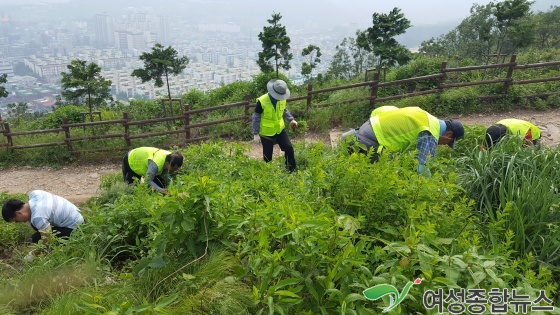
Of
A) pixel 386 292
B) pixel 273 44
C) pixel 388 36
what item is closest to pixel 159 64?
pixel 273 44

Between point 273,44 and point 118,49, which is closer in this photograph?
point 273,44

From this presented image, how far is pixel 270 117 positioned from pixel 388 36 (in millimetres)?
8957

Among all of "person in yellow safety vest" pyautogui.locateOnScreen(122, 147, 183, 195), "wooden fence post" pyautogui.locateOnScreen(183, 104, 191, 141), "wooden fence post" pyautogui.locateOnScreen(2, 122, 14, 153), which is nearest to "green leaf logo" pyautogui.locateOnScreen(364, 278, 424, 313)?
"person in yellow safety vest" pyautogui.locateOnScreen(122, 147, 183, 195)

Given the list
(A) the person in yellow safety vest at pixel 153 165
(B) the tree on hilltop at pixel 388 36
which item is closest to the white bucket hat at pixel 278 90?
(A) the person in yellow safety vest at pixel 153 165

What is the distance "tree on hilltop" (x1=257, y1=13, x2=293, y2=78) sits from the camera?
1286 cm

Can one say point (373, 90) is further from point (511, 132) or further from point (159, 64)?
point (159, 64)

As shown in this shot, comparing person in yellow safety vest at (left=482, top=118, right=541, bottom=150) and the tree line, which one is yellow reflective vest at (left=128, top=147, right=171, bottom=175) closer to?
person in yellow safety vest at (left=482, top=118, right=541, bottom=150)

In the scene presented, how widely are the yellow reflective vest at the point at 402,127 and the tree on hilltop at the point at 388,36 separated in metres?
9.66

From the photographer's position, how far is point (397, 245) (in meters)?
1.66

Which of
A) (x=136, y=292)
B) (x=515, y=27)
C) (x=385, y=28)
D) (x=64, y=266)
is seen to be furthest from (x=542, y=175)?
(x=515, y=27)

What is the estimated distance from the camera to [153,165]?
4.59 meters

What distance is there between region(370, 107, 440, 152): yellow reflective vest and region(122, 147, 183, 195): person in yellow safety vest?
90.8 inches

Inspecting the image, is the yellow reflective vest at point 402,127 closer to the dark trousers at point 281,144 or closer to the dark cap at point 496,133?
the dark cap at point 496,133

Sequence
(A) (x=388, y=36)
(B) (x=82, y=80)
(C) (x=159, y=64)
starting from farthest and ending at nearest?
(C) (x=159, y=64), (A) (x=388, y=36), (B) (x=82, y=80)
